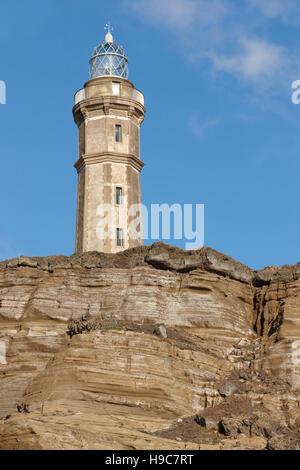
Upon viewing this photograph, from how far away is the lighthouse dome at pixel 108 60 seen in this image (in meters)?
74.1

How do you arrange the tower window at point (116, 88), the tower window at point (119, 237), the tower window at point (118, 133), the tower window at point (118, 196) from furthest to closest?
the tower window at point (116, 88), the tower window at point (118, 133), the tower window at point (118, 196), the tower window at point (119, 237)

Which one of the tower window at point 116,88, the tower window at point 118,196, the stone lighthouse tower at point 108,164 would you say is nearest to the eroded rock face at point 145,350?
the stone lighthouse tower at point 108,164

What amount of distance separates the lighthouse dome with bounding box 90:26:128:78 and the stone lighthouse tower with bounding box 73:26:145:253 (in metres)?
1.19

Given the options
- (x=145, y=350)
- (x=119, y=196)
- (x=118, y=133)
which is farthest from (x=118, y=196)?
(x=145, y=350)

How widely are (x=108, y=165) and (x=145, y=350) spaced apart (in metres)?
23.0

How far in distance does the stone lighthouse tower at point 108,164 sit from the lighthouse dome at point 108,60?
3.90 ft

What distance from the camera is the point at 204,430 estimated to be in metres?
45.5

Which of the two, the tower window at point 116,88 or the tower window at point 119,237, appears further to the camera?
the tower window at point 116,88

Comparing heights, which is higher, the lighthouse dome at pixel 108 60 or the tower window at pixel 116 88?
the lighthouse dome at pixel 108 60

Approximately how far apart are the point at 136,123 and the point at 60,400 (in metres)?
30.6

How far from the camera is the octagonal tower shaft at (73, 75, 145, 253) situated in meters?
67.6

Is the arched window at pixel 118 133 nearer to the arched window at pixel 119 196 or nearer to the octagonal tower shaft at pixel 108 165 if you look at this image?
the octagonal tower shaft at pixel 108 165
